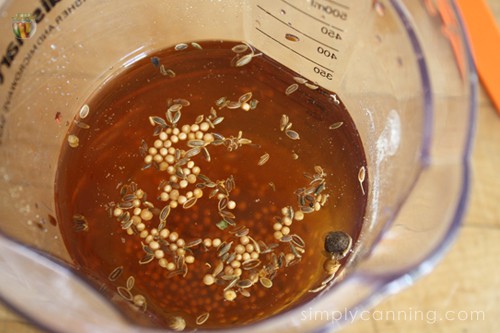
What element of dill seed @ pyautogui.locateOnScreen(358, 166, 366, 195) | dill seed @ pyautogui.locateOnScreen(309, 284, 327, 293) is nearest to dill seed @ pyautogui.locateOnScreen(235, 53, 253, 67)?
dill seed @ pyautogui.locateOnScreen(358, 166, 366, 195)

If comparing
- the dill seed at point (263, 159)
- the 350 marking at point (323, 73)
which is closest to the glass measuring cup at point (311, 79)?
the 350 marking at point (323, 73)

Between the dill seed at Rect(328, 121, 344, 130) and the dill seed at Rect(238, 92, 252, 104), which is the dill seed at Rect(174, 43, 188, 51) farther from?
the dill seed at Rect(328, 121, 344, 130)

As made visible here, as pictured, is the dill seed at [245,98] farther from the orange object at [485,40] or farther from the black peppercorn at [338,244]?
the orange object at [485,40]

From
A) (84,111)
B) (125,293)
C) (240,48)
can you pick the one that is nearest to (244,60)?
(240,48)

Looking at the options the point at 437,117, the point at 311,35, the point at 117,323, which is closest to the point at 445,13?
the point at 437,117

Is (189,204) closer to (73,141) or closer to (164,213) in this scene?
(164,213)

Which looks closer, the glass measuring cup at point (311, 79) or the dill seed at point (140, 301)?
the glass measuring cup at point (311, 79)

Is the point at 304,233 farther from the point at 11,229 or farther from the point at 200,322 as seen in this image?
the point at 11,229

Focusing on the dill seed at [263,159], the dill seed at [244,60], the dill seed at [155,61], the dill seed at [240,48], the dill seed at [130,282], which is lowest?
the dill seed at [130,282]
